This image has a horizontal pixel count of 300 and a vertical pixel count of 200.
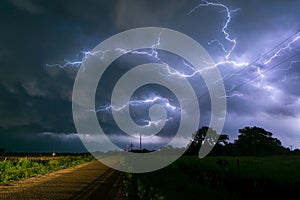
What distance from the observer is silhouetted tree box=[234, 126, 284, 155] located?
210ft

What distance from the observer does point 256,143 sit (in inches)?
2803

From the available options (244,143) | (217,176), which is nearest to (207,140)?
(244,143)

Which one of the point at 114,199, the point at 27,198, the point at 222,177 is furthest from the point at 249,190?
the point at 27,198

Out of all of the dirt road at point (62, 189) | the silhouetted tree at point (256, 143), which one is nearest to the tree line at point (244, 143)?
→ the silhouetted tree at point (256, 143)

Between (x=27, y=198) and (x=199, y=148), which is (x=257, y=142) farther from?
(x=27, y=198)

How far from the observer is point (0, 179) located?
22047 millimetres

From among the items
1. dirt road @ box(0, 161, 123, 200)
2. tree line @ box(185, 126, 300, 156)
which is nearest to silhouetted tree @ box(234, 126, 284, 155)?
tree line @ box(185, 126, 300, 156)

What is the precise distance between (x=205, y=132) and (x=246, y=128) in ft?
32.5

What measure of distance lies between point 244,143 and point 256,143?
2755 millimetres

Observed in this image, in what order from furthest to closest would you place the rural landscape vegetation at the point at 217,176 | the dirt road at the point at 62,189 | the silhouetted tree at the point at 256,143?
the silhouetted tree at the point at 256,143 < the dirt road at the point at 62,189 < the rural landscape vegetation at the point at 217,176

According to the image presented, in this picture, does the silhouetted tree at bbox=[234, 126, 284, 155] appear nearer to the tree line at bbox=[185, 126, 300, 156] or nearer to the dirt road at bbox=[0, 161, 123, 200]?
the tree line at bbox=[185, 126, 300, 156]

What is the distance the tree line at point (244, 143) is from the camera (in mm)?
64438

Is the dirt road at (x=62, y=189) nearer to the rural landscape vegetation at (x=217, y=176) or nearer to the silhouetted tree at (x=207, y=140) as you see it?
the rural landscape vegetation at (x=217, y=176)

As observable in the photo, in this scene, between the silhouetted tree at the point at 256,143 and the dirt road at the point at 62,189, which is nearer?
the dirt road at the point at 62,189
